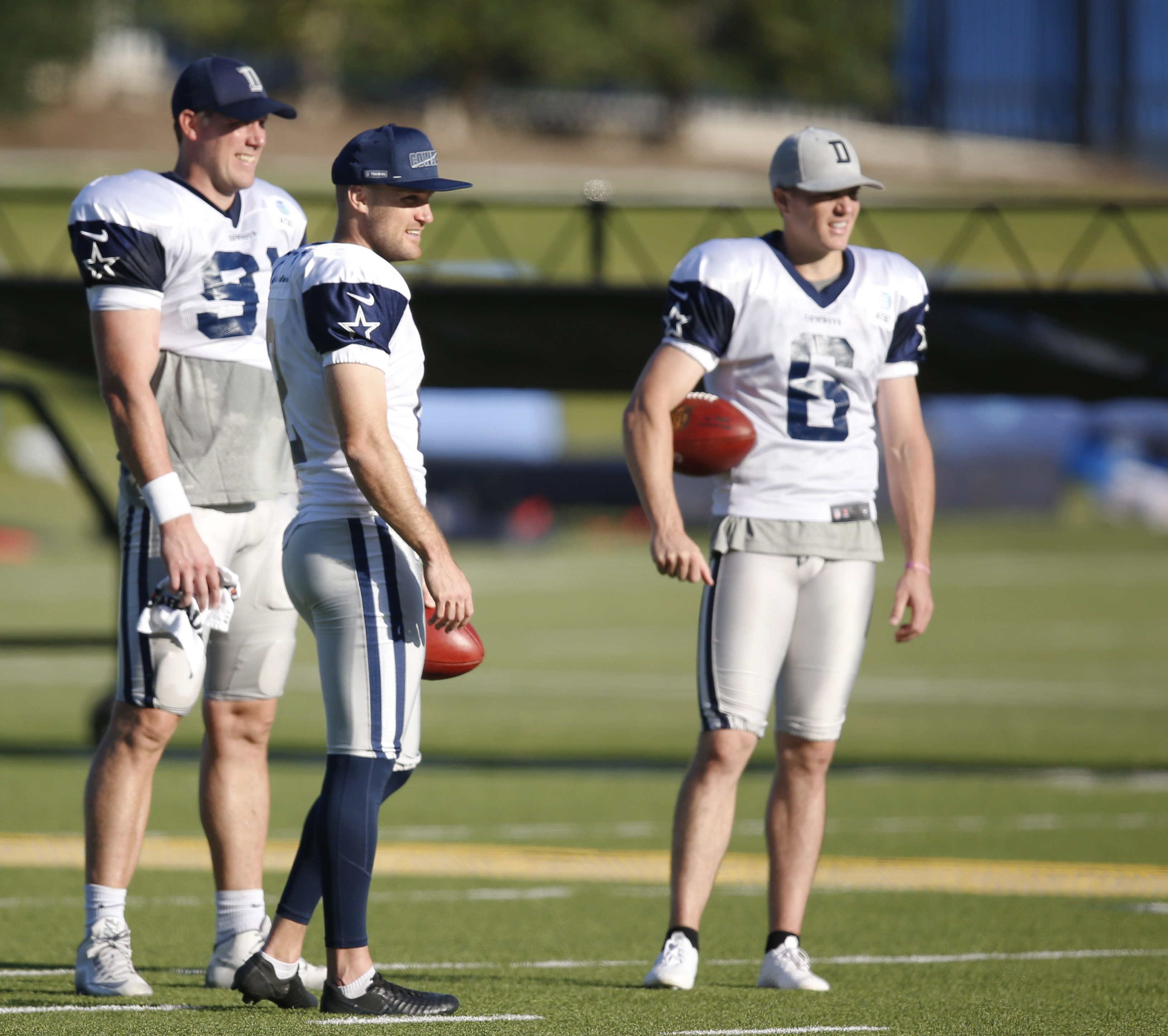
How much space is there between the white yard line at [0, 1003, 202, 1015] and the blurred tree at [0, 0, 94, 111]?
63.4 metres

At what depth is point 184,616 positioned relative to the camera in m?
4.70

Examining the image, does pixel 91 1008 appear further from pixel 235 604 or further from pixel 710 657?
pixel 710 657

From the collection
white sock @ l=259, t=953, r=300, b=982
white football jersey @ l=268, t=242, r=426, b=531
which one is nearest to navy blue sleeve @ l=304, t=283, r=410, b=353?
white football jersey @ l=268, t=242, r=426, b=531

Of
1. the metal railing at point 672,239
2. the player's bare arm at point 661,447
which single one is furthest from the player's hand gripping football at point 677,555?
the metal railing at point 672,239

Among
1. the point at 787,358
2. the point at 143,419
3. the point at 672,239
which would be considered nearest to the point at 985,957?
the point at 787,358

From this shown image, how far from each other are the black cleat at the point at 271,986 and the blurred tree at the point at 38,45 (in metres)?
63.5

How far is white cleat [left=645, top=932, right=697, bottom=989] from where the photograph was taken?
493cm

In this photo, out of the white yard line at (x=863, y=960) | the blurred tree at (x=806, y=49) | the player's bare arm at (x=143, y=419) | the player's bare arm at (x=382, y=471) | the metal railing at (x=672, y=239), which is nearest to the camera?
the player's bare arm at (x=382, y=471)

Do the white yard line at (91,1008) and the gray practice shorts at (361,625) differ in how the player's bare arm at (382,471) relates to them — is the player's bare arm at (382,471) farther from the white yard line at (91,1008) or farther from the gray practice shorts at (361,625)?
the white yard line at (91,1008)

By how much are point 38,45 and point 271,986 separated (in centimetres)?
6491

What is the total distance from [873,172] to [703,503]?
3183 centimetres

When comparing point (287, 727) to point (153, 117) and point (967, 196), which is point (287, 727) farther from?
point (153, 117)

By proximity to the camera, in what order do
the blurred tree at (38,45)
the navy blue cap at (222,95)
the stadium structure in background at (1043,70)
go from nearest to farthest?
the navy blue cap at (222,95) < the blurred tree at (38,45) < the stadium structure in background at (1043,70)

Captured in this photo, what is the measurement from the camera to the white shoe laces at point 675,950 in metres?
4.95
